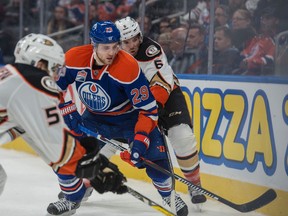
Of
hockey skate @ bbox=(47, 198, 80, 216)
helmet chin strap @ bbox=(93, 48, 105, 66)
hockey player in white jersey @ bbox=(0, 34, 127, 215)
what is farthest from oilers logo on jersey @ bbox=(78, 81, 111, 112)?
hockey player in white jersey @ bbox=(0, 34, 127, 215)

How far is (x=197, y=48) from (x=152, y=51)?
87 centimetres

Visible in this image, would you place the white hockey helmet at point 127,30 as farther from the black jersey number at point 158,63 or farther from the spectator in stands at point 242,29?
the spectator in stands at point 242,29

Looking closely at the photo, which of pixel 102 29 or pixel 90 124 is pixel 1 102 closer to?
pixel 102 29

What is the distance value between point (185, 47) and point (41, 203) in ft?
4.82

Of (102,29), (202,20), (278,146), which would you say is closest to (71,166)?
(102,29)

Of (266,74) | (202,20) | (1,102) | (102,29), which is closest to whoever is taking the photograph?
(1,102)

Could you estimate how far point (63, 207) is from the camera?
13.0 feet

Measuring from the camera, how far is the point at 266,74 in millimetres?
4301

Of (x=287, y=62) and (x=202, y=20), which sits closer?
(x=287, y=62)

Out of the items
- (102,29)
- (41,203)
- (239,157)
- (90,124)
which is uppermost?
(102,29)

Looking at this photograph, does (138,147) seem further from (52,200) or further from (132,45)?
(52,200)

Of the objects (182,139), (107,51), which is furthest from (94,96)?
(182,139)

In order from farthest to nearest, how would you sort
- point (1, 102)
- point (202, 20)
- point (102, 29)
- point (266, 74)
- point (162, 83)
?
point (202, 20) < point (266, 74) < point (162, 83) < point (102, 29) < point (1, 102)

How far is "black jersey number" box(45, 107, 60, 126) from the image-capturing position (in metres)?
2.70
